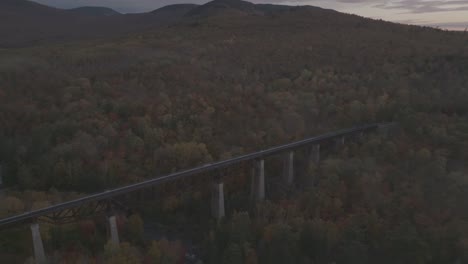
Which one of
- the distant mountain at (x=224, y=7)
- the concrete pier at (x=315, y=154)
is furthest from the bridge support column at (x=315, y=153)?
the distant mountain at (x=224, y=7)

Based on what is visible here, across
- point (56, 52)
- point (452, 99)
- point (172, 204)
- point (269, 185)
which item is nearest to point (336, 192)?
point (269, 185)

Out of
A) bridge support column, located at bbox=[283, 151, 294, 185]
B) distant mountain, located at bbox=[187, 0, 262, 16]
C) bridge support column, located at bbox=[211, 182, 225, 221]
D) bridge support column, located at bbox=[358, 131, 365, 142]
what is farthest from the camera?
distant mountain, located at bbox=[187, 0, 262, 16]

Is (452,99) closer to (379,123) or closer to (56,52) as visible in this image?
(379,123)

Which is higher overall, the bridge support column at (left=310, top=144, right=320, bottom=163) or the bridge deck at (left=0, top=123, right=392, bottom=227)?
the bridge deck at (left=0, top=123, right=392, bottom=227)

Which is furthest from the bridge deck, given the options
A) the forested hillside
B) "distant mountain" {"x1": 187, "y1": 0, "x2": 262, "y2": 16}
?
"distant mountain" {"x1": 187, "y1": 0, "x2": 262, "y2": 16}

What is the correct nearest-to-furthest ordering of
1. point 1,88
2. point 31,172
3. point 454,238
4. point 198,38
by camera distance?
point 454,238, point 31,172, point 1,88, point 198,38

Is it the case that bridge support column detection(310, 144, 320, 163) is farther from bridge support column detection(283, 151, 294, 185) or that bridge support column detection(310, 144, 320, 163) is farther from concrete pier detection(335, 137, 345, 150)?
bridge support column detection(283, 151, 294, 185)
